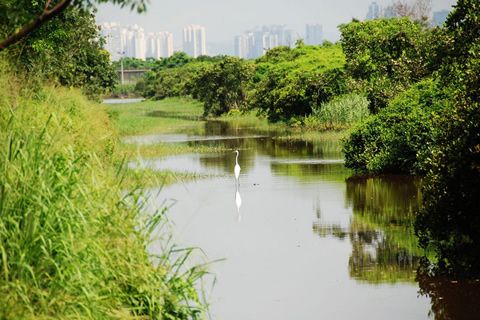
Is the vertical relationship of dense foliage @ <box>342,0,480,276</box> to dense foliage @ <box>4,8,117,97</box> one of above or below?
below

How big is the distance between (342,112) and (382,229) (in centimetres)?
2708

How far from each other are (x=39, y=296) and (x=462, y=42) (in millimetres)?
11790

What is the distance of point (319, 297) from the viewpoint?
1345cm

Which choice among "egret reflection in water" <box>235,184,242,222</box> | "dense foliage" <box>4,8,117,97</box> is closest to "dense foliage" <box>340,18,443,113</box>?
"dense foliage" <box>4,8,117,97</box>

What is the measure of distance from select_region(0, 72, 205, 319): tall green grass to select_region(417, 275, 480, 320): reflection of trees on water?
3942 mm

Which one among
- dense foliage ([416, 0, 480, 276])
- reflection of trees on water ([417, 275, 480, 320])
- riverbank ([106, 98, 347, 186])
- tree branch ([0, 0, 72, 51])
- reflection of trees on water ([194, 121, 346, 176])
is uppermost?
tree branch ([0, 0, 72, 51])

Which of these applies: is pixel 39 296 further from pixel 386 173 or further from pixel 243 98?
pixel 243 98

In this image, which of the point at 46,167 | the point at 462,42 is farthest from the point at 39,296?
the point at 462,42

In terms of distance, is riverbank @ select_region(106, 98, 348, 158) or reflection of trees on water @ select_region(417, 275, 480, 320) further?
riverbank @ select_region(106, 98, 348, 158)

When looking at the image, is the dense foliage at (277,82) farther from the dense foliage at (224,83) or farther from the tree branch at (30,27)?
the tree branch at (30,27)

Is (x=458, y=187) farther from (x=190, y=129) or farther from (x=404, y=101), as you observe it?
(x=190, y=129)

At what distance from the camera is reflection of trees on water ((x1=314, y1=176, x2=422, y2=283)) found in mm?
15047

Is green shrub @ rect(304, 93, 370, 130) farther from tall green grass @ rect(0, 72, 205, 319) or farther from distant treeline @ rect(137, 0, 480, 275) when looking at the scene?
tall green grass @ rect(0, 72, 205, 319)

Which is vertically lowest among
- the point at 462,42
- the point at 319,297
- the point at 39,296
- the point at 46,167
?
the point at 319,297
